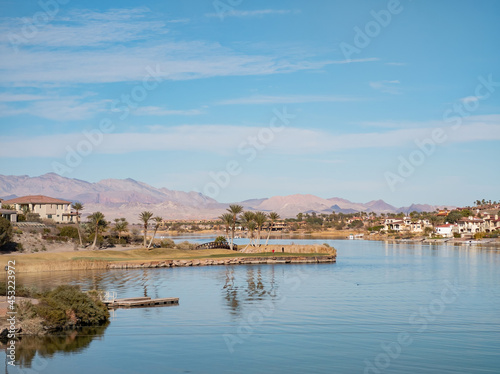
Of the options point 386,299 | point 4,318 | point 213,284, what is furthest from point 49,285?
point 386,299

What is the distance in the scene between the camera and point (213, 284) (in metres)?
66.2

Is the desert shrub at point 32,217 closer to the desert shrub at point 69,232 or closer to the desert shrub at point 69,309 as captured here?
the desert shrub at point 69,232

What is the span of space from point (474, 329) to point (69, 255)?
2454 inches

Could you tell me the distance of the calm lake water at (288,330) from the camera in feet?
104

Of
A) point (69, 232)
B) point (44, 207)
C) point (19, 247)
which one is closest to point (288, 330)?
point (19, 247)

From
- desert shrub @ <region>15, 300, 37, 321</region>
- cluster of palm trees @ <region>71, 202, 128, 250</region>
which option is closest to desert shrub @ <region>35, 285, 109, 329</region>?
desert shrub @ <region>15, 300, 37, 321</region>

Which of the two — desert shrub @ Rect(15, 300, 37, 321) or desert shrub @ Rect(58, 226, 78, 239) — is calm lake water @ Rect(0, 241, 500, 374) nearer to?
desert shrub @ Rect(15, 300, 37, 321)

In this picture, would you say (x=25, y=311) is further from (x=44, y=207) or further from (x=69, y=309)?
(x=44, y=207)

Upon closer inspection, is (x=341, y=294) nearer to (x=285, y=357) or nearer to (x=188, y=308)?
(x=188, y=308)

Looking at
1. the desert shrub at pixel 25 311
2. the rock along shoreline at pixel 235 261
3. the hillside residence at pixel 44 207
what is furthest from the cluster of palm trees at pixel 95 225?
the desert shrub at pixel 25 311

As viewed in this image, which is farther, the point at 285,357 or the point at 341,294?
the point at 341,294

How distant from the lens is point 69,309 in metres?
39.8

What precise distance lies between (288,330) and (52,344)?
1542 cm

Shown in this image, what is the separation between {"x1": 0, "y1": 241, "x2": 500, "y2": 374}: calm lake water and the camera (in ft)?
104
